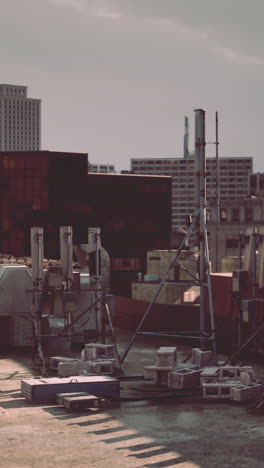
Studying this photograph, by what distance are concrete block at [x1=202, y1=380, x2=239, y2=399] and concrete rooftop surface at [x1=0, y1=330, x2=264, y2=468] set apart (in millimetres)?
459

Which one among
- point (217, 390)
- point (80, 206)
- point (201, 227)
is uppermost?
point (80, 206)

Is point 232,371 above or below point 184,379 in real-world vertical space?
above

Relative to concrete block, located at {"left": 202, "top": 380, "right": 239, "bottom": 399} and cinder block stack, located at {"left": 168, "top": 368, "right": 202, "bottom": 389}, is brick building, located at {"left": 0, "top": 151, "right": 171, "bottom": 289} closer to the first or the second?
cinder block stack, located at {"left": 168, "top": 368, "right": 202, "bottom": 389}

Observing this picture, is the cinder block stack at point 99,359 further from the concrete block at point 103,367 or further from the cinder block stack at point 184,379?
the cinder block stack at point 184,379

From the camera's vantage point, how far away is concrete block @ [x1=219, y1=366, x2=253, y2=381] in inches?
780

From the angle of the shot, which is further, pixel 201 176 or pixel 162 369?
pixel 201 176

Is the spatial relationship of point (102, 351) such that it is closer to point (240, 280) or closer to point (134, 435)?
point (240, 280)

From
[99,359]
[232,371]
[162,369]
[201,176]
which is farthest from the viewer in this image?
[201,176]

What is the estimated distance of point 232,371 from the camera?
2006 cm

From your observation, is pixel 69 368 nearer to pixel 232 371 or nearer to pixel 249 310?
pixel 232 371

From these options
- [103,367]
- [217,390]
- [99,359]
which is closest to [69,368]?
[103,367]

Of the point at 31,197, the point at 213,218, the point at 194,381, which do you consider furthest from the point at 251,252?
the point at 213,218

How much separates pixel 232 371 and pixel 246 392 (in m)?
1.57

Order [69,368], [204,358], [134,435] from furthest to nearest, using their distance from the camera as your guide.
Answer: [204,358] < [69,368] < [134,435]
